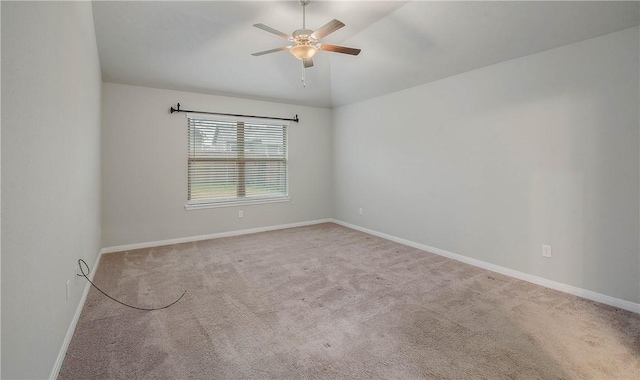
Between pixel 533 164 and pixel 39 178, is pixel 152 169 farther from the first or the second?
pixel 533 164

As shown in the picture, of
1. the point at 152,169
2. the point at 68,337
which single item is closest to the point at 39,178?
the point at 68,337

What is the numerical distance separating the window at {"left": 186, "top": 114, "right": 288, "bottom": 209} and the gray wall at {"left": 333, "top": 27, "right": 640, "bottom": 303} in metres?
2.18

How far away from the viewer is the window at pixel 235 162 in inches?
195

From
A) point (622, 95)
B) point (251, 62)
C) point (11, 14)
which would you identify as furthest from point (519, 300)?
point (251, 62)

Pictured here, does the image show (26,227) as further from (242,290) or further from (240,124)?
(240,124)

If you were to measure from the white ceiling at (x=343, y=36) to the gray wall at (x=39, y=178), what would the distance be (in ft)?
3.52

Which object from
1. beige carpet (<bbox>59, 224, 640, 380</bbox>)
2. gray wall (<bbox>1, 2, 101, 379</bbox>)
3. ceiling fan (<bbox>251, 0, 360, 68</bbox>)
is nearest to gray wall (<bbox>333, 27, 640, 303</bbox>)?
beige carpet (<bbox>59, 224, 640, 380</bbox>)

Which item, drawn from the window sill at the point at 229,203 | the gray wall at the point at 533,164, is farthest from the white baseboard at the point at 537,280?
the window sill at the point at 229,203

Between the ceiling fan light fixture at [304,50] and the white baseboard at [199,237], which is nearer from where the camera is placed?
the ceiling fan light fixture at [304,50]

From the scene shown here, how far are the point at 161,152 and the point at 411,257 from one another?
160 inches

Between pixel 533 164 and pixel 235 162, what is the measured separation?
4.38 meters

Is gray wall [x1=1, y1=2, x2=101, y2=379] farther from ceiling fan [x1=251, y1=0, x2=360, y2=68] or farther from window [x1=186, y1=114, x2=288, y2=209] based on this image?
window [x1=186, y1=114, x2=288, y2=209]

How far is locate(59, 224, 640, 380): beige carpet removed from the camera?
1835 mm

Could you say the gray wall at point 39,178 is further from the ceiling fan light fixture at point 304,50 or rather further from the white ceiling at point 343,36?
the ceiling fan light fixture at point 304,50
